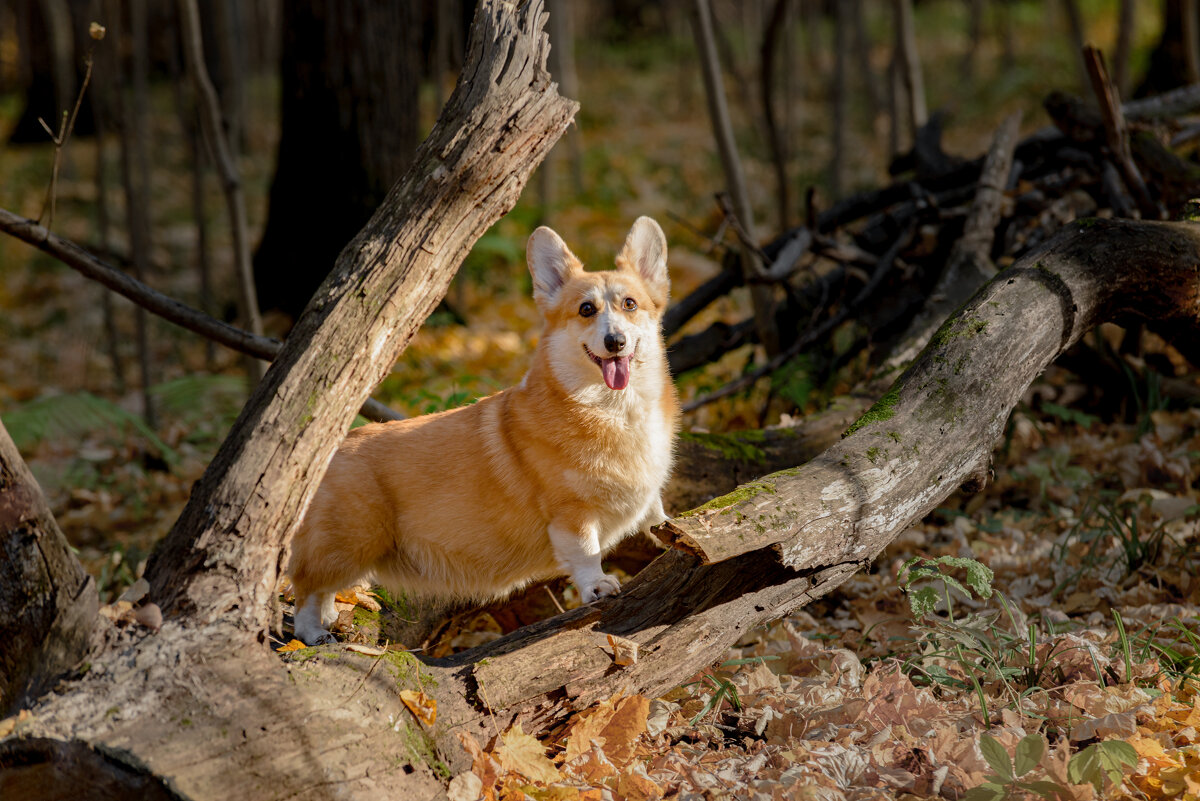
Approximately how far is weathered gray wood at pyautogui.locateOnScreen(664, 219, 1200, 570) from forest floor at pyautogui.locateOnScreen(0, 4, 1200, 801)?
35 centimetres

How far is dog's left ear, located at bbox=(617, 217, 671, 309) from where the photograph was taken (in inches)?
156

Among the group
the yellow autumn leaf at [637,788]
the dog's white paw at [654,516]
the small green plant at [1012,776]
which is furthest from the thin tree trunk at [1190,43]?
the yellow autumn leaf at [637,788]

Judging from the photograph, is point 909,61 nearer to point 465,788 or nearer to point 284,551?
point 284,551

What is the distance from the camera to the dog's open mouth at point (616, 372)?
3.59 metres

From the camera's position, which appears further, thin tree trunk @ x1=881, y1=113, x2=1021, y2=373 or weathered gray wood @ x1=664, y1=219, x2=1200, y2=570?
thin tree trunk @ x1=881, y1=113, x2=1021, y2=373

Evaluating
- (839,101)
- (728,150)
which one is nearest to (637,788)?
(728,150)

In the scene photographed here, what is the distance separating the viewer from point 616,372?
11.8 feet

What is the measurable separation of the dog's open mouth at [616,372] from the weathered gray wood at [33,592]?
1.89 m

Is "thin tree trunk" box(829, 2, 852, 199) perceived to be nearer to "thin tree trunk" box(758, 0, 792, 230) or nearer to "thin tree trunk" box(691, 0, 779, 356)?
"thin tree trunk" box(758, 0, 792, 230)

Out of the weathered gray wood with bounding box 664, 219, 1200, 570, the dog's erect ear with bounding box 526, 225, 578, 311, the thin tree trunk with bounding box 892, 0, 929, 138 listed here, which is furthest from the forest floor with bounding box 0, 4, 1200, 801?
the thin tree trunk with bounding box 892, 0, 929, 138

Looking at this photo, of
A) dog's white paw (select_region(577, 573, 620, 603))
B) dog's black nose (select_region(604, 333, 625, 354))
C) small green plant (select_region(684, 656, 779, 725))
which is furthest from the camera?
dog's black nose (select_region(604, 333, 625, 354))

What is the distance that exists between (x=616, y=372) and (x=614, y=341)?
0.14 metres

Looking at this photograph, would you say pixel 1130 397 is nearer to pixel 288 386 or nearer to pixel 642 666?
pixel 642 666

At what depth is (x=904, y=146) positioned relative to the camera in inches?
544
